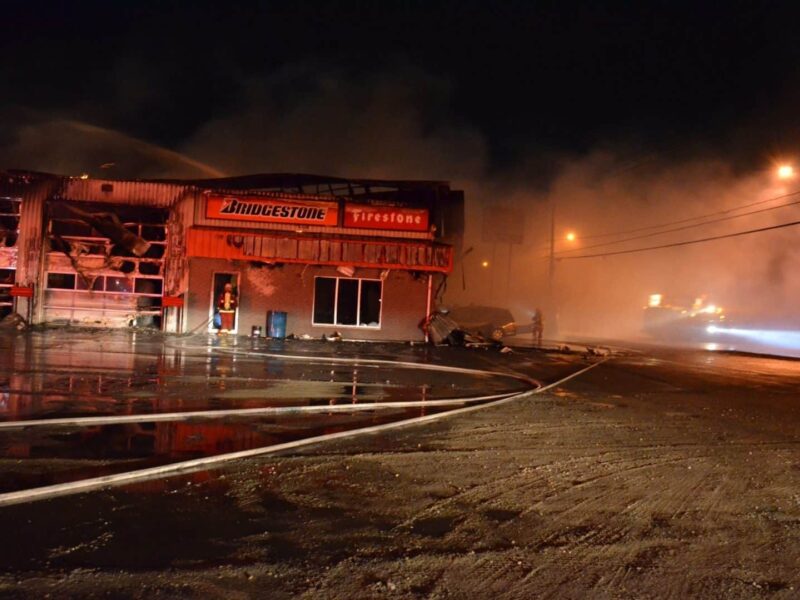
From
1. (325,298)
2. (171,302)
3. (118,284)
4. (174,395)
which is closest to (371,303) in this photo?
(325,298)

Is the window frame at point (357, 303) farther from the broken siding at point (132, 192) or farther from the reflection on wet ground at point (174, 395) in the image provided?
the broken siding at point (132, 192)

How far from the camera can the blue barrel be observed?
17.6 meters

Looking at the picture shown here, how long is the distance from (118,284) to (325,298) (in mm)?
6447

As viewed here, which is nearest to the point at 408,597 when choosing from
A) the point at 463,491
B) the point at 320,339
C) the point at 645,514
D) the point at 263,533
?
the point at 263,533

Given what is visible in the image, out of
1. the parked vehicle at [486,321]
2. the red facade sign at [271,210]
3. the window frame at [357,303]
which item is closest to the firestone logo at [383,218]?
the red facade sign at [271,210]

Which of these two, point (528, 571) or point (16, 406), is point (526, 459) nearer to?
point (528, 571)

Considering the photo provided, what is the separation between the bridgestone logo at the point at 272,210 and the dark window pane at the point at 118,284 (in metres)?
3.66

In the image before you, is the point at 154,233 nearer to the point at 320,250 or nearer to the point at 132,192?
the point at 132,192

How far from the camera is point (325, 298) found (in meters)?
18.4

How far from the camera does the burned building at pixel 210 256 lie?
687 inches

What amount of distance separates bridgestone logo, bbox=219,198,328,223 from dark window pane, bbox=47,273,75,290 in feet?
16.8

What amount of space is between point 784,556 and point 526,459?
2242 mm

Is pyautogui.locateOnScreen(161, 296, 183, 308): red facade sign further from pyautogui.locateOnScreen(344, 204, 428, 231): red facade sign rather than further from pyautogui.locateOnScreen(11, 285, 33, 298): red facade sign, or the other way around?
pyautogui.locateOnScreen(344, 204, 428, 231): red facade sign

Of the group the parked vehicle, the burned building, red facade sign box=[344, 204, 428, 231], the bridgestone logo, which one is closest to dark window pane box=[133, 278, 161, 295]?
the burned building
